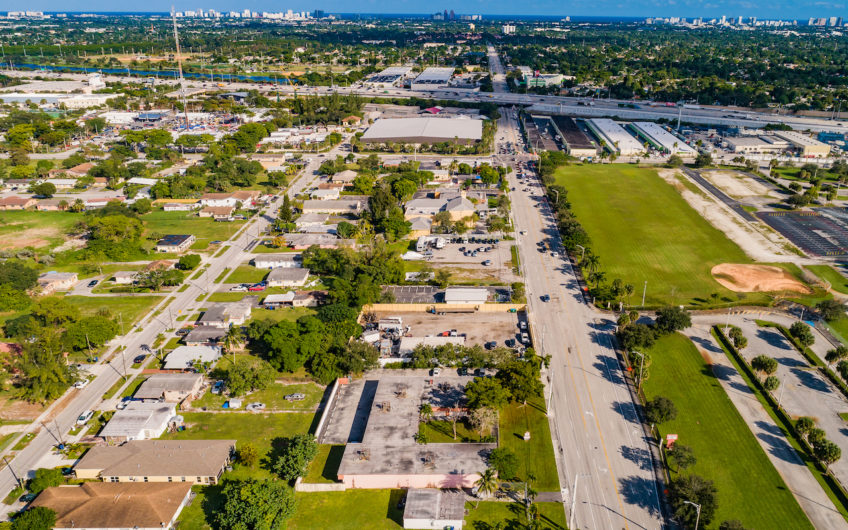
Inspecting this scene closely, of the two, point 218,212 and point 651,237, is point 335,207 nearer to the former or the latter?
point 218,212

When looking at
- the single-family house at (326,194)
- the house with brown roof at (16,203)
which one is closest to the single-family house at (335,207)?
the single-family house at (326,194)

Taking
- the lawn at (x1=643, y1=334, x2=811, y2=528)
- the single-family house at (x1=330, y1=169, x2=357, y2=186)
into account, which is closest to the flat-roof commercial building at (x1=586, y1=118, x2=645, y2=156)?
the single-family house at (x1=330, y1=169, x2=357, y2=186)

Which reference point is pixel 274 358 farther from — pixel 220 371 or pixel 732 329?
pixel 732 329

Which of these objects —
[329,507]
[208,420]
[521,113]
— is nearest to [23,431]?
[208,420]

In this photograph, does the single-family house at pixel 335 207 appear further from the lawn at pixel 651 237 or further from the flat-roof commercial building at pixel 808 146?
the flat-roof commercial building at pixel 808 146

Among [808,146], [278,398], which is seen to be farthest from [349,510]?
[808,146]

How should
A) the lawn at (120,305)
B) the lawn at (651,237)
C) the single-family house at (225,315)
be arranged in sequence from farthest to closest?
the lawn at (651,237) → the lawn at (120,305) → the single-family house at (225,315)
